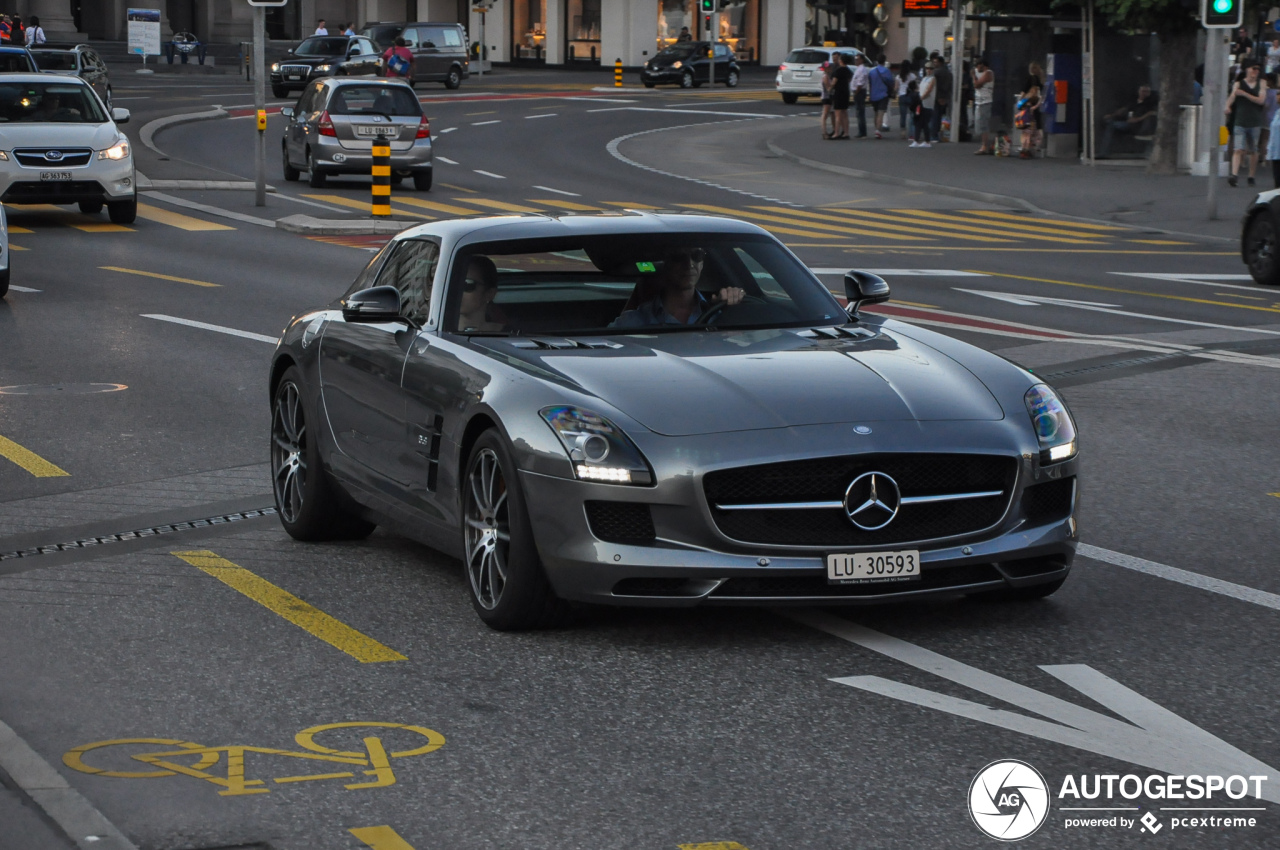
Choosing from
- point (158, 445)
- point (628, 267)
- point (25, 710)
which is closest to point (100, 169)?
point (158, 445)

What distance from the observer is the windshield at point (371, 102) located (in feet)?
105

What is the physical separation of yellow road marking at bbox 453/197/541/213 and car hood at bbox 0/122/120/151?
5928mm

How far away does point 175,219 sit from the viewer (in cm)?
2697

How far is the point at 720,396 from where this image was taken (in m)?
6.44

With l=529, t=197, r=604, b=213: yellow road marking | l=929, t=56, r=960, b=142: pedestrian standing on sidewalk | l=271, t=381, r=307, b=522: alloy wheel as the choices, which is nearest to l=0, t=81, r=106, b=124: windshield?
l=529, t=197, r=604, b=213: yellow road marking

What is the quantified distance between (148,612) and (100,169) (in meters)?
19.4

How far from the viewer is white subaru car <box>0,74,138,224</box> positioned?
82.3ft

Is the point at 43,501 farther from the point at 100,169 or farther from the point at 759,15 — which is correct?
the point at 759,15

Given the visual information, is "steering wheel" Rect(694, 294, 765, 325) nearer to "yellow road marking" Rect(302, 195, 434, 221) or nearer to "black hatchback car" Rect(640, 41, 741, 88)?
"yellow road marking" Rect(302, 195, 434, 221)

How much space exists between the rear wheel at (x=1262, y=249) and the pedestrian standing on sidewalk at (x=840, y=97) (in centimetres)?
2371

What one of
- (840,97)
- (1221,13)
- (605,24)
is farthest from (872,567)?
(605,24)

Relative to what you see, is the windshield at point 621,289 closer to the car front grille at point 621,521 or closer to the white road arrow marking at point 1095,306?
the car front grille at point 621,521

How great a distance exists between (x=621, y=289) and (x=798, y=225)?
66.7 feet

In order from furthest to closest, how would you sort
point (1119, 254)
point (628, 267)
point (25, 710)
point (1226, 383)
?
1. point (1119, 254)
2. point (1226, 383)
3. point (628, 267)
4. point (25, 710)
